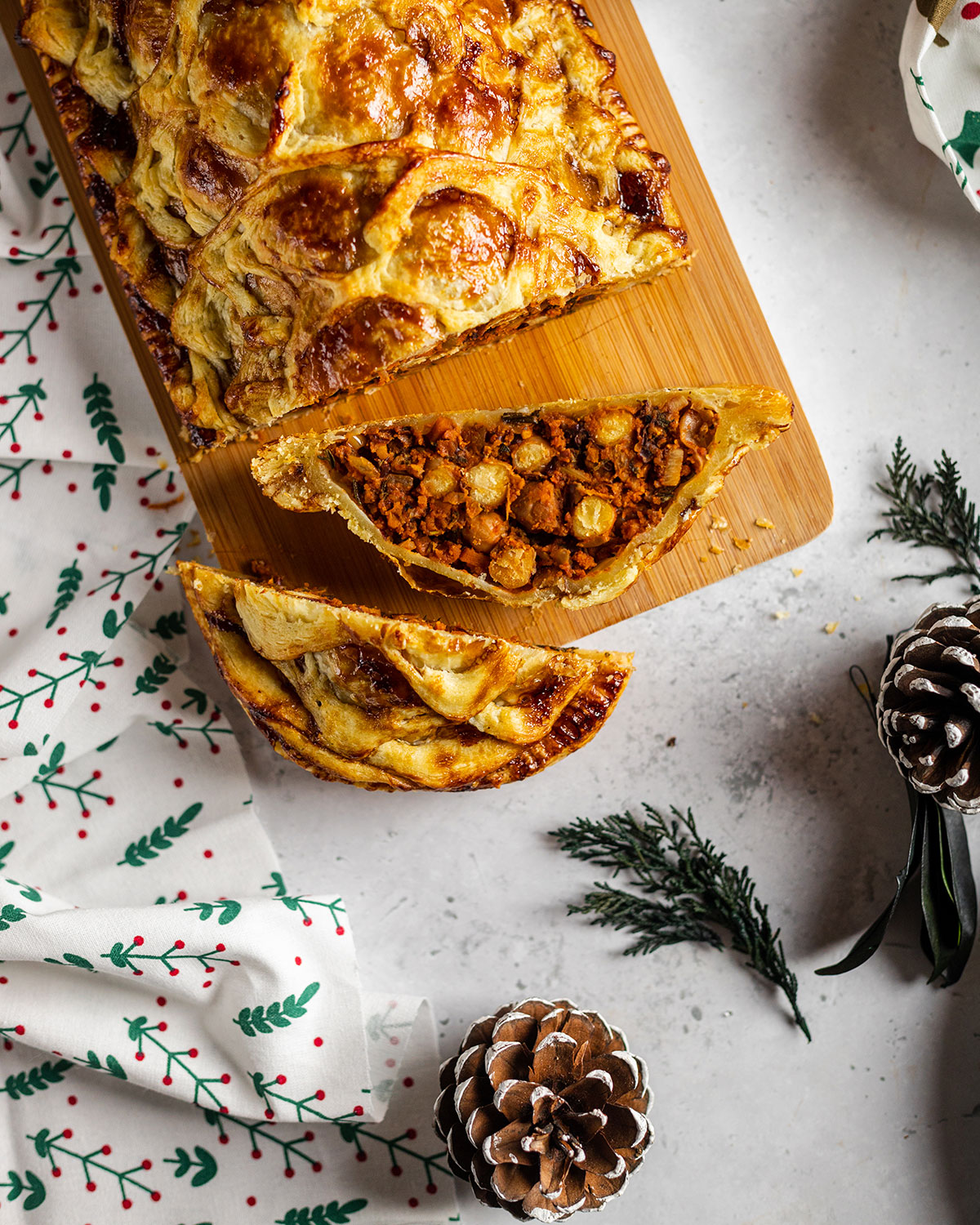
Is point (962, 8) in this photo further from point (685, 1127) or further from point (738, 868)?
point (685, 1127)

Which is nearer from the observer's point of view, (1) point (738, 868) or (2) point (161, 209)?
(2) point (161, 209)

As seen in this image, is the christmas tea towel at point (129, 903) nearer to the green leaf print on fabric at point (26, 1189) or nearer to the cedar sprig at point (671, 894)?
the green leaf print on fabric at point (26, 1189)

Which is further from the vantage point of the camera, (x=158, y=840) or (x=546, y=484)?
(x=158, y=840)

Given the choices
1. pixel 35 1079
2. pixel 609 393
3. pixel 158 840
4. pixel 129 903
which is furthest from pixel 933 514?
pixel 35 1079

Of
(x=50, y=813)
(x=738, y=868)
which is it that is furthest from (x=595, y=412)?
(x=50, y=813)

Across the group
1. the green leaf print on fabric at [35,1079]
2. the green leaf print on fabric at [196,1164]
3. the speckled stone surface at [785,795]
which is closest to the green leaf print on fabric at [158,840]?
the speckled stone surface at [785,795]

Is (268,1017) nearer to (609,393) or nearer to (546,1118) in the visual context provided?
(546,1118)

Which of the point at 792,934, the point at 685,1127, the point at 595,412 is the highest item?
the point at 595,412
